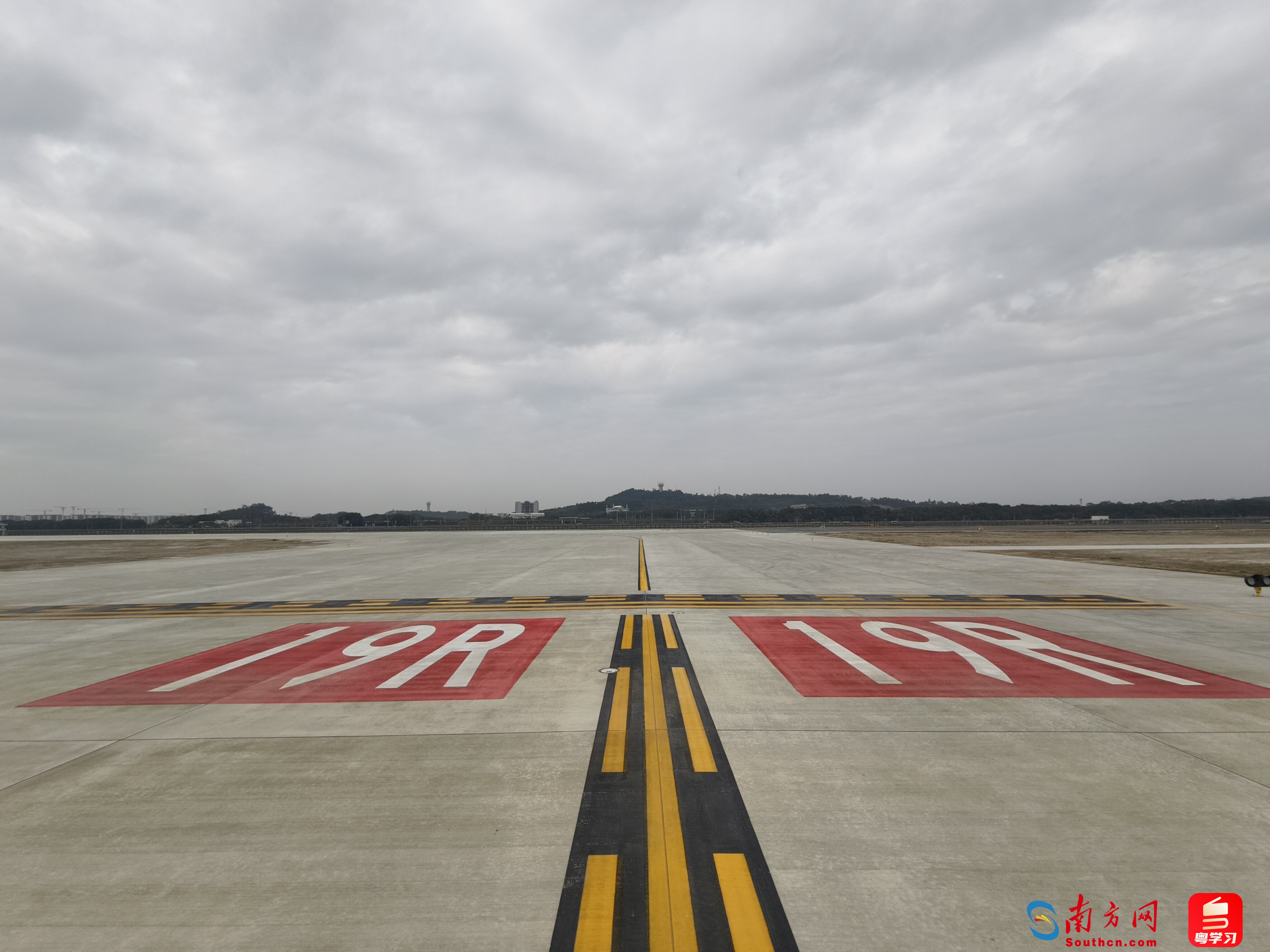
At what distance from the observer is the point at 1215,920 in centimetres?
328

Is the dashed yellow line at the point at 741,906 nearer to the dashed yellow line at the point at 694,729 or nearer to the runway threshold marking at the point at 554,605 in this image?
the dashed yellow line at the point at 694,729

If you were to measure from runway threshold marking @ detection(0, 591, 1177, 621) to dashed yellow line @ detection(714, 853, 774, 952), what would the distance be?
31.1 ft

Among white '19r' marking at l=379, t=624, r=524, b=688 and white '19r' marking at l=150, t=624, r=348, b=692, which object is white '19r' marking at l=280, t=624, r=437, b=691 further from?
white '19r' marking at l=150, t=624, r=348, b=692

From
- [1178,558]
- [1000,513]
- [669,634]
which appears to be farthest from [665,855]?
[1000,513]

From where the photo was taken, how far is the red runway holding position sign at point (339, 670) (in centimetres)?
714

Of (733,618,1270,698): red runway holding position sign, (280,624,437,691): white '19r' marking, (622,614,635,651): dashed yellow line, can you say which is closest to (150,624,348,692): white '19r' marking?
(280,624,437,691): white '19r' marking

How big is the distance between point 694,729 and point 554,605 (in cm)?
821

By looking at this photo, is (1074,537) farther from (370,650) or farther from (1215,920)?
(370,650)

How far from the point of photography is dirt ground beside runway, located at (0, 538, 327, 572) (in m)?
30.2

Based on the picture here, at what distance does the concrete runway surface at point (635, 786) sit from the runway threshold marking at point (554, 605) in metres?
2.02

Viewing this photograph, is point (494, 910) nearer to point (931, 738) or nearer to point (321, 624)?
point (931, 738)

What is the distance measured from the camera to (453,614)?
1264 centimetres

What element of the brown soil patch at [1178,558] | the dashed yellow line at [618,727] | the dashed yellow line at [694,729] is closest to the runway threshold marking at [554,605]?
the dashed yellow line at [618,727]

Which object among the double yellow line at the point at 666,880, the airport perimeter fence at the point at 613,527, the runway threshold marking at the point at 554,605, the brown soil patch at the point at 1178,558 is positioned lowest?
the airport perimeter fence at the point at 613,527
